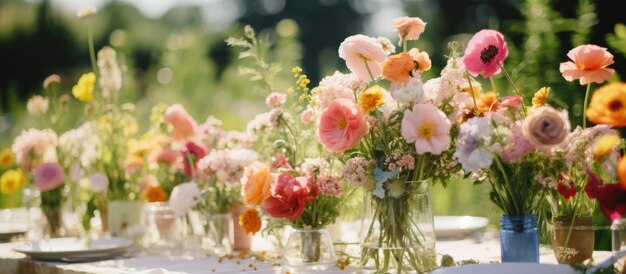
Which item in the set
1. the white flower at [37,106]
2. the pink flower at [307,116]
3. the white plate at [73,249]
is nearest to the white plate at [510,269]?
the pink flower at [307,116]

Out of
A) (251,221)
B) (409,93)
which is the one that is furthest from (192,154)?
(409,93)

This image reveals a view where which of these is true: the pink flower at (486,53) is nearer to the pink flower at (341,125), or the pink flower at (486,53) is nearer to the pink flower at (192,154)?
the pink flower at (341,125)

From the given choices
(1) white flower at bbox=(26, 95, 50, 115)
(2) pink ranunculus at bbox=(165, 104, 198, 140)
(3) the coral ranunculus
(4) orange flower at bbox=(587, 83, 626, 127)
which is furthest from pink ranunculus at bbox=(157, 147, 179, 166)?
(4) orange flower at bbox=(587, 83, 626, 127)

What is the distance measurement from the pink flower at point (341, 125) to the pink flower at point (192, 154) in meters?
0.77

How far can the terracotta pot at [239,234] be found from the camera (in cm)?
204

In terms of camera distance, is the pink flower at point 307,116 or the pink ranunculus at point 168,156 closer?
the pink flower at point 307,116

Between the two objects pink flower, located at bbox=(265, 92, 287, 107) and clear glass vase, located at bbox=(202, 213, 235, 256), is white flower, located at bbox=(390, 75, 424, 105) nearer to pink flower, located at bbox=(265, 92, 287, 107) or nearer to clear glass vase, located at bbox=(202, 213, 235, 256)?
pink flower, located at bbox=(265, 92, 287, 107)

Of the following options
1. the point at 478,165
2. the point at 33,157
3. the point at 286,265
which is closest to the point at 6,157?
the point at 33,157

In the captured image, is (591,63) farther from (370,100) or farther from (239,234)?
(239,234)

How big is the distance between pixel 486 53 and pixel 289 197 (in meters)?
0.49

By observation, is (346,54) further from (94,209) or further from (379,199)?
(94,209)

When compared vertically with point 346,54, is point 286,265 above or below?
below

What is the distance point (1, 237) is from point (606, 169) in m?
1.86

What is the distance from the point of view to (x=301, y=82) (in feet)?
5.40
